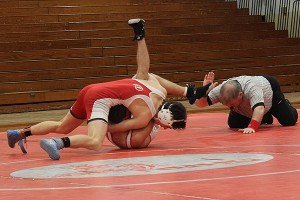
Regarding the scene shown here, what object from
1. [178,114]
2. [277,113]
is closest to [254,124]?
[277,113]

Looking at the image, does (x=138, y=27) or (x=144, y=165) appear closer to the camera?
(x=144, y=165)

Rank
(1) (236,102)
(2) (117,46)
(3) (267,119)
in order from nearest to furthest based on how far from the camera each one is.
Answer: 1. (1) (236,102)
2. (3) (267,119)
3. (2) (117,46)

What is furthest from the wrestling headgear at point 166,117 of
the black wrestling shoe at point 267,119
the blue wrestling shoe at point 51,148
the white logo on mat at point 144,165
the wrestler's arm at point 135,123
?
the black wrestling shoe at point 267,119

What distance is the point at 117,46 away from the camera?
1140cm

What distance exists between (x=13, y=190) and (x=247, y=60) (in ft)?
28.9

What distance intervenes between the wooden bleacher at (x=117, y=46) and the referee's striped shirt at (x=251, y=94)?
4455 mm

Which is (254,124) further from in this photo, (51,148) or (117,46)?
(117,46)

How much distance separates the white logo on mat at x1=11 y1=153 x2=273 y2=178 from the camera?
387 cm

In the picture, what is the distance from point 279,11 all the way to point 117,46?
347cm

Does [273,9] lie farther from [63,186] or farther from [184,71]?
[63,186]

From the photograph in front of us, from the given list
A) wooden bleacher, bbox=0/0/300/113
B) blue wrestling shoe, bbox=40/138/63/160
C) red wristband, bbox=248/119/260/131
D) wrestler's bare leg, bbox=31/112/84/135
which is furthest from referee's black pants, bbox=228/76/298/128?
wooden bleacher, bbox=0/0/300/113

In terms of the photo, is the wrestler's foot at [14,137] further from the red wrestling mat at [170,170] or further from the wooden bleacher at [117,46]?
the wooden bleacher at [117,46]

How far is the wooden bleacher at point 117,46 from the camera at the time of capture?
1038 centimetres

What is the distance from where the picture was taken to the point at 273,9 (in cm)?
1338
